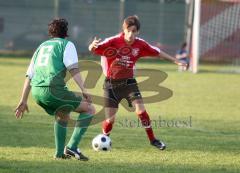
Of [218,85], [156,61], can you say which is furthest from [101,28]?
[218,85]

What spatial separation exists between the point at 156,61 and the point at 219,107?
15427 mm

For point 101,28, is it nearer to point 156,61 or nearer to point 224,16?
point 156,61

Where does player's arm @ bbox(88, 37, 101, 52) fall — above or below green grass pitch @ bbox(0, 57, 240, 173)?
above

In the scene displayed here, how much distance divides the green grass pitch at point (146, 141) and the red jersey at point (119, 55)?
3.09 ft

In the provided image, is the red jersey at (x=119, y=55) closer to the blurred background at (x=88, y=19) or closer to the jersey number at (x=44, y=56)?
the jersey number at (x=44, y=56)

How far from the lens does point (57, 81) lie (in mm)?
8141

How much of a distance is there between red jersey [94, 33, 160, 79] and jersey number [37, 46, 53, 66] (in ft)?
Result: 5.28

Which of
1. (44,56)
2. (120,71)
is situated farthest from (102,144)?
(44,56)

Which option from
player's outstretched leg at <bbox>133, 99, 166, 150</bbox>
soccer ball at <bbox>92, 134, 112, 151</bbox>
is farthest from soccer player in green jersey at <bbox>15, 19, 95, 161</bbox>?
player's outstretched leg at <bbox>133, 99, 166, 150</bbox>

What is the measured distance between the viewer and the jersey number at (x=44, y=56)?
814cm

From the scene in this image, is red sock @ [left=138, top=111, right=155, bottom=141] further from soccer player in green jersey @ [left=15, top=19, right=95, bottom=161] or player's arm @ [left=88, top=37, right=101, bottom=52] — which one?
soccer player in green jersey @ [left=15, top=19, right=95, bottom=161]

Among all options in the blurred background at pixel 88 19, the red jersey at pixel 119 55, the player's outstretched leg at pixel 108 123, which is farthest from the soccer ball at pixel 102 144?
the blurred background at pixel 88 19

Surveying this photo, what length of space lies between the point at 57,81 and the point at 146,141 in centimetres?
246

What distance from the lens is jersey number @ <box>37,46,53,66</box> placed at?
8141mm
